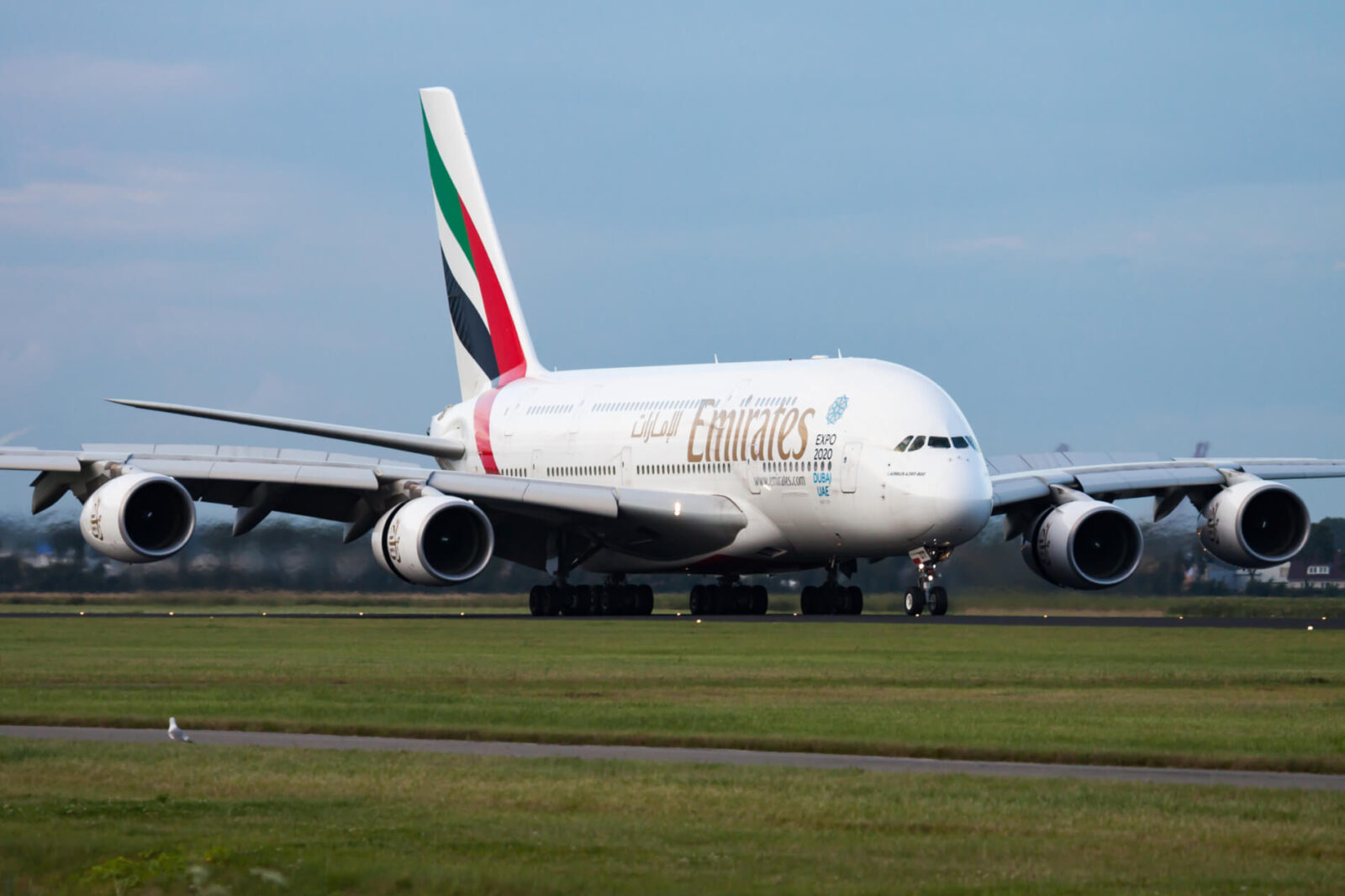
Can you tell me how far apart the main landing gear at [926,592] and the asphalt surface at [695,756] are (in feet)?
64.3

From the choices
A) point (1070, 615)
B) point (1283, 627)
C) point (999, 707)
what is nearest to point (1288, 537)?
point (1070, 615)

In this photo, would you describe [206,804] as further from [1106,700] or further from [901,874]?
[1106,700]

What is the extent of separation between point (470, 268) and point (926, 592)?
16.6m

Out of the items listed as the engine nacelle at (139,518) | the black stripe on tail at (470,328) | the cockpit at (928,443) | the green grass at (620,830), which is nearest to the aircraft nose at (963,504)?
the cockpit at (928,443)

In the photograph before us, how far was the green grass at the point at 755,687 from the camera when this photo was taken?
1509 centimetres

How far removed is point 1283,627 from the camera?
96.9 feet

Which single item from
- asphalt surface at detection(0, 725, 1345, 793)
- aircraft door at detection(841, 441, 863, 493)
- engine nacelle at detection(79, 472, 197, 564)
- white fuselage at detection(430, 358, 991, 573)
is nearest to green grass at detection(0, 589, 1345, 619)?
white fuselage at detection(430, 358, 991, 573)

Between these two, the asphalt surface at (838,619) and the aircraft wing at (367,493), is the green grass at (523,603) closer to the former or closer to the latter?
the asphalt surface at (838,619)

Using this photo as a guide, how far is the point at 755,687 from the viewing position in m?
19.7

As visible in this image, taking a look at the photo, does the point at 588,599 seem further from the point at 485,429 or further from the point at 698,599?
the point at 485,429

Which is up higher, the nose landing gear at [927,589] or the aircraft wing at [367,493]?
the aircraft wing at [367,493]

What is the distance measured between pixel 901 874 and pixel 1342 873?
1958mm

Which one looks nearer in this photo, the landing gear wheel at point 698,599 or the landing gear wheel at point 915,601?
the landing gear wheel at point 915,601

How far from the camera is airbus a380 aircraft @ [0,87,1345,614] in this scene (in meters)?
33.7
